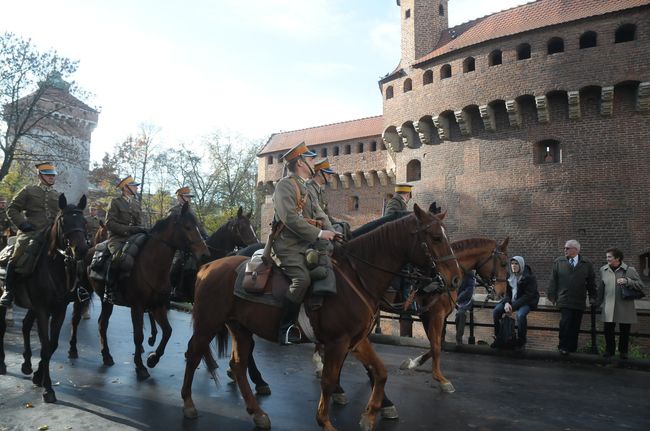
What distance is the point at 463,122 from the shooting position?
2070 cm

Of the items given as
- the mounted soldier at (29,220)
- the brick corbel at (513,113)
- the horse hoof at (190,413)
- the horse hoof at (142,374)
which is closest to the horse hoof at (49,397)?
the horse hoof at (142,374)

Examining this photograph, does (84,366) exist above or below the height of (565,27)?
below

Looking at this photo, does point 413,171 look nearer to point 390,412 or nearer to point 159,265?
point 159,265

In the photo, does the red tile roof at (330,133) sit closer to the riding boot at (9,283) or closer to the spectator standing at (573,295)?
the spectator standing at (573,295)

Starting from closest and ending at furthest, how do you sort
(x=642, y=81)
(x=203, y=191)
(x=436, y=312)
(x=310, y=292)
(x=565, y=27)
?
1. (x=310, y=292)
2. (x=436, y=312)
3. (x=642, y=81)
4. (x=565, y=27)
5. (x=203, y=191)

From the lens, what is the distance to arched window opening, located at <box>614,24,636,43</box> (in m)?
18.1

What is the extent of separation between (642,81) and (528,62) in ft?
Answer: 13.0

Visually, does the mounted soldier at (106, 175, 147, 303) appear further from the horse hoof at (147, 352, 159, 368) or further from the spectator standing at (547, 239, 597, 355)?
the spectator standing at (547, 239, 597, 355)

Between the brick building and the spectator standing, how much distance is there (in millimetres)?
9860

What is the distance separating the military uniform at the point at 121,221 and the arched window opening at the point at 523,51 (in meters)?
17.1

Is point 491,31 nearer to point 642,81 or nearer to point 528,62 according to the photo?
point 528,62

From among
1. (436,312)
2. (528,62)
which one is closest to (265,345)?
(436,312)

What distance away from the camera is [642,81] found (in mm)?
17047

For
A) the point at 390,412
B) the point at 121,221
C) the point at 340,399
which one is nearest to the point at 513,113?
the point at 121,221
